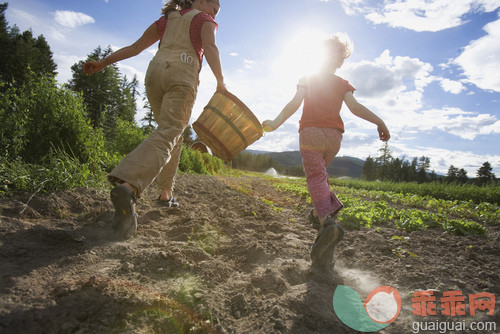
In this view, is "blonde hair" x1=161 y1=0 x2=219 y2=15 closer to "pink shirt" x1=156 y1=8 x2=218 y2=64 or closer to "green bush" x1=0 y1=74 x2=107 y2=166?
"pink shirt" x1=156 y1=8 x2=218 y2=64

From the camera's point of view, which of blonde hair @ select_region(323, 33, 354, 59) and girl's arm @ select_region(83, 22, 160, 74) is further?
girl's arm @ select_region(83, 22, 160, 74)

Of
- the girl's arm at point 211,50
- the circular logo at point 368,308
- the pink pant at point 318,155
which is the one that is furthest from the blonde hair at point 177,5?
the circular logo at point 368,308

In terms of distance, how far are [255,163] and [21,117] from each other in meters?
72.6

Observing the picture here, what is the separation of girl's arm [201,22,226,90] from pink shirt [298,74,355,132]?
0.79m

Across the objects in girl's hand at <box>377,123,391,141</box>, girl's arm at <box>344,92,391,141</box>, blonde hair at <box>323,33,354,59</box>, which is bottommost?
girl's hand at <box>377,123,391,141</box>

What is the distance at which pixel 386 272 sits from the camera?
7.28ft

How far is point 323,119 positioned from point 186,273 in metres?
1.66

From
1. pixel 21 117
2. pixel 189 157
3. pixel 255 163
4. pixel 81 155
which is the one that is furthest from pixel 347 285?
pixel 255 163

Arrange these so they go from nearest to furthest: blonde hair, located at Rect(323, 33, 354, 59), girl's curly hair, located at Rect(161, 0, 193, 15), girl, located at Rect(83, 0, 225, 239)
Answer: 1. girl, located at Rect(83, 0, 225, 239)
2. blonde hair, located at Rect(323, 33, 354, 59)
3. girl's curly hair, located at Rect(161, 0, 193, 15)

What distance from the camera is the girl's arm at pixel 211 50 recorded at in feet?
7.96

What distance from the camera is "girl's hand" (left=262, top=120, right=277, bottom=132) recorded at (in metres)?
2.37

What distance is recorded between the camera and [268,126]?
240cm

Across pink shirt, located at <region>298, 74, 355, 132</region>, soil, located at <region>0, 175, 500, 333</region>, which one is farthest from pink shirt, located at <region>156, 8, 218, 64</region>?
soil, located at <region>0, 175, 500, 333</region>

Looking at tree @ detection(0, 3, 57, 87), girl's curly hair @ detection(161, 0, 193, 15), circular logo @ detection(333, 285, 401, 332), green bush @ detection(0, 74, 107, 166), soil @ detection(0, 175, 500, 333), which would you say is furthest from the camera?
tree @ detection(0, 3, 57, 87)
